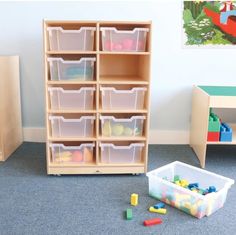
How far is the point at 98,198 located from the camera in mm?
1857

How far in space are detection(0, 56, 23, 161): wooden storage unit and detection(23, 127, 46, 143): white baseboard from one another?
7 centimetres

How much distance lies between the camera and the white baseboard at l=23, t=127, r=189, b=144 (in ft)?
9.31

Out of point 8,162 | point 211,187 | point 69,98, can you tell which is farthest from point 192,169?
point 8,162

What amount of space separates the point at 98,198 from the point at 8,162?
2.98 feet

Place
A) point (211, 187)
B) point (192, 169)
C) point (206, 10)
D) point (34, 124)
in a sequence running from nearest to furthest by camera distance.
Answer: point (211, 187) → point (192, 169) → point (206, 10) → point (34, 124)

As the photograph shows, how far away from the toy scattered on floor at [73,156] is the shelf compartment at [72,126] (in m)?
0.12

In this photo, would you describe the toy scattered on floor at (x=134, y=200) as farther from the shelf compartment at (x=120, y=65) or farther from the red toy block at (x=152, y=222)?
the shelf compartment at (x=120, y=65)

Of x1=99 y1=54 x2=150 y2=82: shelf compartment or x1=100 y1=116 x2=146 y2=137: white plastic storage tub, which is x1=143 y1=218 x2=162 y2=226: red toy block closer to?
x1=100 y1=116 x2=146 y2=137: white plastic storage tub

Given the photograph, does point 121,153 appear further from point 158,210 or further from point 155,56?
point 155,56

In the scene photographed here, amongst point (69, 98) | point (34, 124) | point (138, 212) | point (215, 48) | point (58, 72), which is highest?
point (215, 48)

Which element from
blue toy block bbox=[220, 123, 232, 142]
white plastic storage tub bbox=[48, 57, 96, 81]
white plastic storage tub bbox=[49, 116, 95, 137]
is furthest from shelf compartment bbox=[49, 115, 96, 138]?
blue toy block bbox=[220, 123, 232, 142]

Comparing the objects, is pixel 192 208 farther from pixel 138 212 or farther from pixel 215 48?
pixel 215 48

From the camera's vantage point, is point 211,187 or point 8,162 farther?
point 8,162

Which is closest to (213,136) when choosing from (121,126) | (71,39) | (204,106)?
(204,106)
